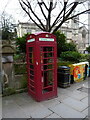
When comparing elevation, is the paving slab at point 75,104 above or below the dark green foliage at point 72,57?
below

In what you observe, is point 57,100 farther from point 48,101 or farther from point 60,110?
point 60,110

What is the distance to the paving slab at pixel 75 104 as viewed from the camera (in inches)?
124

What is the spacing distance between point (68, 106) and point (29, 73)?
1.80 meters

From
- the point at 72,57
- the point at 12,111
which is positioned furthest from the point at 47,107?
the point at 72,57

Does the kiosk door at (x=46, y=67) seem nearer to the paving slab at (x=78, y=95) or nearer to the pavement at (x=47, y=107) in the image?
the pavement at (x=47, y=107)

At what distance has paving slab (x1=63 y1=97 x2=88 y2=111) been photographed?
3.15 meters

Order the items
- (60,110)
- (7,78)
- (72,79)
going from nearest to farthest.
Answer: (60,110) → (7,78) → (72,79)

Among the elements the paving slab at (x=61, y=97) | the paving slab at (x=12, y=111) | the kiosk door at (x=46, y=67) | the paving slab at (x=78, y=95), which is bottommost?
the paving slab at (x=78, y=95)

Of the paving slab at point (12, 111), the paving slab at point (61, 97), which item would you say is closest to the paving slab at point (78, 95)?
the paving slab at point (61, 97)

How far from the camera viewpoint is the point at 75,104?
3.38 metres

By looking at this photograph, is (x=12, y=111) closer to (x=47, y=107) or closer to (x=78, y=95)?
(x=47, y=107)

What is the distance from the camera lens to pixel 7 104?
3320 millimetres

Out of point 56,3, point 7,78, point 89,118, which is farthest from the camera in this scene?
point 56,3

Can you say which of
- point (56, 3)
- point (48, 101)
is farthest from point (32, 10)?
point (48, 101)
